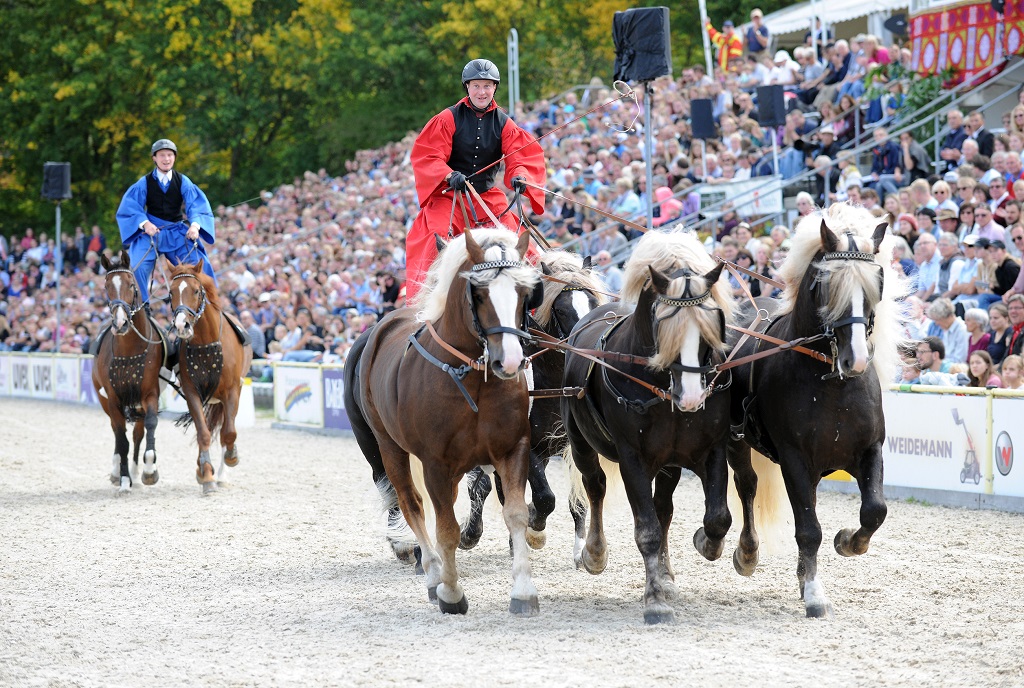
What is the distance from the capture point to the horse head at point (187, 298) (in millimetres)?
11188

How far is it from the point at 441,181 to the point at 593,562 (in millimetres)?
2626

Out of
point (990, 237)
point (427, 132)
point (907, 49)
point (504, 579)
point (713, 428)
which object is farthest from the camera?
point (907, 49)

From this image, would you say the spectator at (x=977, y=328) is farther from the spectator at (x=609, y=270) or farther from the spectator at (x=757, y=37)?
the spectator at (x=757, y=37)

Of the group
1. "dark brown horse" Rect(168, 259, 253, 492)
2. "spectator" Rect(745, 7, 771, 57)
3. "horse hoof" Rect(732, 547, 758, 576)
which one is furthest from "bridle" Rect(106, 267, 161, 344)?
"spectator" Rect(745, 7, 771, 57)

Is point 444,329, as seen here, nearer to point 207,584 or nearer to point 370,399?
point 370,399

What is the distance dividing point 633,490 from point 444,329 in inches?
50.9

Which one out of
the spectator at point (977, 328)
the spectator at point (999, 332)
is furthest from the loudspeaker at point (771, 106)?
the spectator at point (999, 332)

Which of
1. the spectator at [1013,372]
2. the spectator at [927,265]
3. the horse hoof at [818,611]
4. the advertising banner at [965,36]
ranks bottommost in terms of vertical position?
the horse hoof at [818,611]

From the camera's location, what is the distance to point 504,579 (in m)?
7.59

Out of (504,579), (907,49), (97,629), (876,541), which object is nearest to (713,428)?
(504,579)

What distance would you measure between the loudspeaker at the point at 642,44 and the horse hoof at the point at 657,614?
21.3ft

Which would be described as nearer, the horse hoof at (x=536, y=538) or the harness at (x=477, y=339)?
the harness at (x=477, y=339)

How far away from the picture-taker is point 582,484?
7.95 metres

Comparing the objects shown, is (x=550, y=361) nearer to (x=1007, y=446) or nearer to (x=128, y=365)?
(x=1007, y=446)
